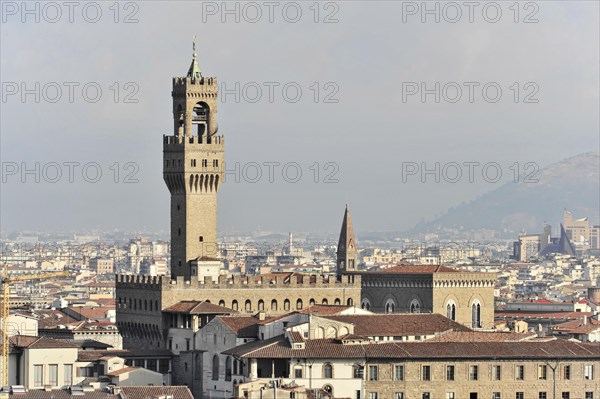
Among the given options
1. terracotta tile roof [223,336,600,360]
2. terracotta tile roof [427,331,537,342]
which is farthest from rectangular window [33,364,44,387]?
terracotta tile roof [427,331,537,342]

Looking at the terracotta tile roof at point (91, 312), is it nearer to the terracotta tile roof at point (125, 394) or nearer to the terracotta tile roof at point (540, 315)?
the terracotta tile roof at point (540, 315)

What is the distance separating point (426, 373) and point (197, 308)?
1323 centimetres

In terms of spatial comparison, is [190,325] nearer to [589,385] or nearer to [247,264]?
[589,385]

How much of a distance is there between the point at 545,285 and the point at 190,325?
333ft

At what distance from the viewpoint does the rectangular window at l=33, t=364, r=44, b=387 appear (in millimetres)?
68562

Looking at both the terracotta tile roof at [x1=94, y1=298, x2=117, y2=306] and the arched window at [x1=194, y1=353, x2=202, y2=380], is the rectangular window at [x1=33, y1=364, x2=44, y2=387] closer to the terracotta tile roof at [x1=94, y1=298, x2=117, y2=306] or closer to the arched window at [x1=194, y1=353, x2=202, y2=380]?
the arched window at [x1=194, y1=353, x2=202, y2=380]

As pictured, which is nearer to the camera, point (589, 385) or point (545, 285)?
point (589, 385)

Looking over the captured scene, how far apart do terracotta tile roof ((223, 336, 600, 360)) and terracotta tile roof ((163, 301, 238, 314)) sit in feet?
24.3

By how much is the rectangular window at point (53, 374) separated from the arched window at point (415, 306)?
21721mm

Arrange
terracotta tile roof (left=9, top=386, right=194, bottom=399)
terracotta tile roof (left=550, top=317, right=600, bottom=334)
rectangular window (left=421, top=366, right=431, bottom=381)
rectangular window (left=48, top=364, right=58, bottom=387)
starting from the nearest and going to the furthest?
terracotta tile roof (left=9, top=386, right=194, bottom=399), rectangular window (left=421, top=366, right=431, bottom=381), rectangular window (left=48, top=364, right=58, bottom=387), terracotta tile roof (left=550, top=317, right=600, bottom=334)

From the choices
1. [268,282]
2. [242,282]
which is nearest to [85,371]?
[242,282]

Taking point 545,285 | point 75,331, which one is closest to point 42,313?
point 75,331

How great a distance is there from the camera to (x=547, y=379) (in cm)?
6862

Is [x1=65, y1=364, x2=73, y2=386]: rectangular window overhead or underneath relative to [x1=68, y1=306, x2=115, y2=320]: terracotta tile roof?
underneath
